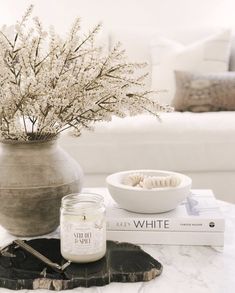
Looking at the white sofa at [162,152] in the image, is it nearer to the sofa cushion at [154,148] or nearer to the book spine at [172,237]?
the sofa cushion at [154,148]

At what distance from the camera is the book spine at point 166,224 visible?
1021 mm

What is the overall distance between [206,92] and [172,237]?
167 cm

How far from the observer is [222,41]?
284cm

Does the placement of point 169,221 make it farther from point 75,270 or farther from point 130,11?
point 130,11

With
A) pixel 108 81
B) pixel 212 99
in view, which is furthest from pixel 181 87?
pixel 108 81

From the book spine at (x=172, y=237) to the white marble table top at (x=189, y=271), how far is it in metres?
0.01

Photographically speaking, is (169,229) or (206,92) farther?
(206,92)

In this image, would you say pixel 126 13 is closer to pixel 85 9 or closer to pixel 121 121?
pixel 85 9

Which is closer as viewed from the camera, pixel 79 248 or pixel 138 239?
pixel 79 248

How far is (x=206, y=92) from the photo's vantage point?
259cm

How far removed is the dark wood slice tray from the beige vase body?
0.08 m

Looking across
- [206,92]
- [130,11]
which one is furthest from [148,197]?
[130,11]

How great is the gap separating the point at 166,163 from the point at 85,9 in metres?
1.76

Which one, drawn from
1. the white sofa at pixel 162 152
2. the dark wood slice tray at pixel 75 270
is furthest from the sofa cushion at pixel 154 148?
the dark wood slice tray at pixel 75 270
